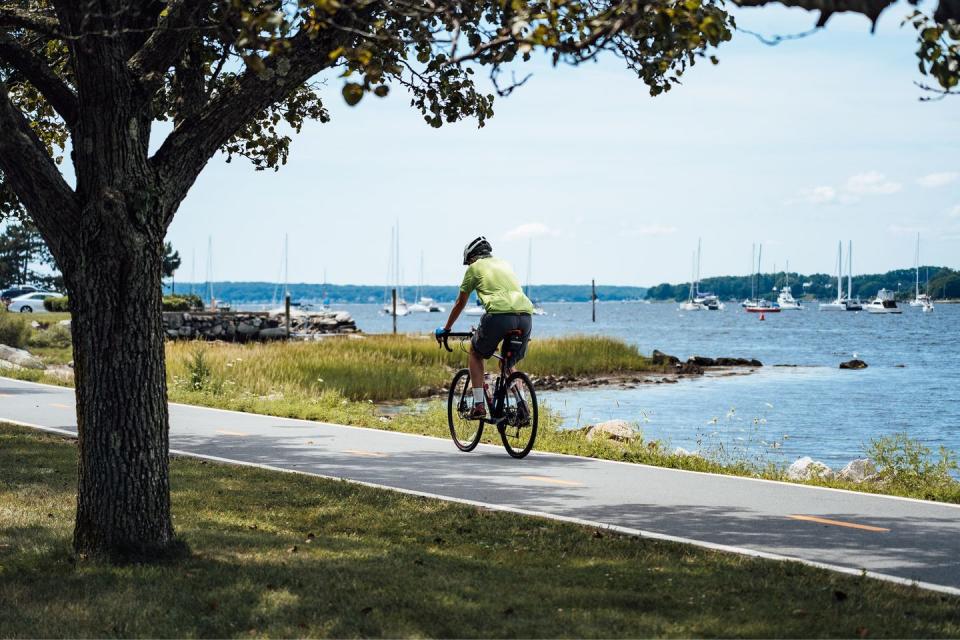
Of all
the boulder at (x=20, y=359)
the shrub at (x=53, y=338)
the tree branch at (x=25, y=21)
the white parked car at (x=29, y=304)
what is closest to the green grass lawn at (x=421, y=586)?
the tree branch at (x=25, y=21)

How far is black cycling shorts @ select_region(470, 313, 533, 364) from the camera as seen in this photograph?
11.7 metres

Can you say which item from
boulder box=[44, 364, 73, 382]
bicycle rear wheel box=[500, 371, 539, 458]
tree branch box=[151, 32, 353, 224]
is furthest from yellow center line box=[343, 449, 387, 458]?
boulder box=[44, 364, 73, 382]

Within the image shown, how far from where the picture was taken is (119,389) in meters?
6.98

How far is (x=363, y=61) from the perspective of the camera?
5.36m

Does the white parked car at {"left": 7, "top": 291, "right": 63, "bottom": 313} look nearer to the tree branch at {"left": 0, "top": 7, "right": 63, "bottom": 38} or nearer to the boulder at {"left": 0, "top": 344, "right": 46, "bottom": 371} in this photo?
the boulder at {"left": 0, "top": 344, "right": 46, "bottom": 371}

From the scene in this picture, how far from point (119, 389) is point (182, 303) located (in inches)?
2094

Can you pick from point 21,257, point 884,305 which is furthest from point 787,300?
point 21,257

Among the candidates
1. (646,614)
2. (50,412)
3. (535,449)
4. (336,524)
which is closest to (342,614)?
(646,614)

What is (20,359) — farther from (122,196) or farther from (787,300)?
(787,300)

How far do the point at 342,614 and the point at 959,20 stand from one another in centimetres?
407

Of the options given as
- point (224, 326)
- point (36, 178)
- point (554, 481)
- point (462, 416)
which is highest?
point (36, 178)

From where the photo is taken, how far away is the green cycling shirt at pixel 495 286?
1170 cm

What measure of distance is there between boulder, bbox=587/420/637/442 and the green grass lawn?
8.79 m

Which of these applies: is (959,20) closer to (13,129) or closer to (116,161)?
(116,161)
